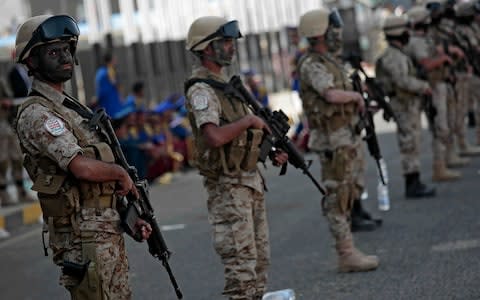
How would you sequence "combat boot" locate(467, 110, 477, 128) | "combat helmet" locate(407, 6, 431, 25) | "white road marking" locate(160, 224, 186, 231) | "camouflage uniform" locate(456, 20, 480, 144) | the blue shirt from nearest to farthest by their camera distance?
"white road marking" locate(160, 224, 186, 231)
"combat helmet" locate(407, 6, 431, 25)
"camouflage uniform" locate(456, 20, 480, 144)
the blue shirt
"combat boot" locate(467, 110, 477, 128)

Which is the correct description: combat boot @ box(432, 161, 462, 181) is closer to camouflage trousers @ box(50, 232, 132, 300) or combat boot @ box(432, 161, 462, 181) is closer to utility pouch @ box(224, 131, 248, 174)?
utility pouch @ box(224, 131, 248, 174)

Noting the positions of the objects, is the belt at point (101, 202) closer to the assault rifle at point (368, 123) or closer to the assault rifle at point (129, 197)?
the assault rifle at point (129, 197)

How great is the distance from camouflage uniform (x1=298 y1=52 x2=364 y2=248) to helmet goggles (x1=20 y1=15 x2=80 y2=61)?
3372mm

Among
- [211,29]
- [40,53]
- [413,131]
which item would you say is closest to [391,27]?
[413,131]

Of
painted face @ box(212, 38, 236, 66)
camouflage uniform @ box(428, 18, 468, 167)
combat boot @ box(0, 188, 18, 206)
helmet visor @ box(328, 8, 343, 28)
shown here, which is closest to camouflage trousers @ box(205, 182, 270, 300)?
painted face @ box(212, 38, 236, 66)

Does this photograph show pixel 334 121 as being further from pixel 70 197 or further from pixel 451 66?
pixel 451 66

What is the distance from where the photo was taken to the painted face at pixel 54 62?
5.14m

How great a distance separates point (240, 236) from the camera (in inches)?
250

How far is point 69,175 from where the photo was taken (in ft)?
16.7

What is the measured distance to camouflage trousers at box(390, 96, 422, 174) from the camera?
11414mm

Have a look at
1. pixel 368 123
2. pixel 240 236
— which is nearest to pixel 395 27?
pixel 368 123

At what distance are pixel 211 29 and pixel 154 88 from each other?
1764 cm

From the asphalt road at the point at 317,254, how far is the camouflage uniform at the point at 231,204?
1.17m

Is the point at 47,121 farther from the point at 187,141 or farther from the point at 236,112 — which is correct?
the point at 187,141
